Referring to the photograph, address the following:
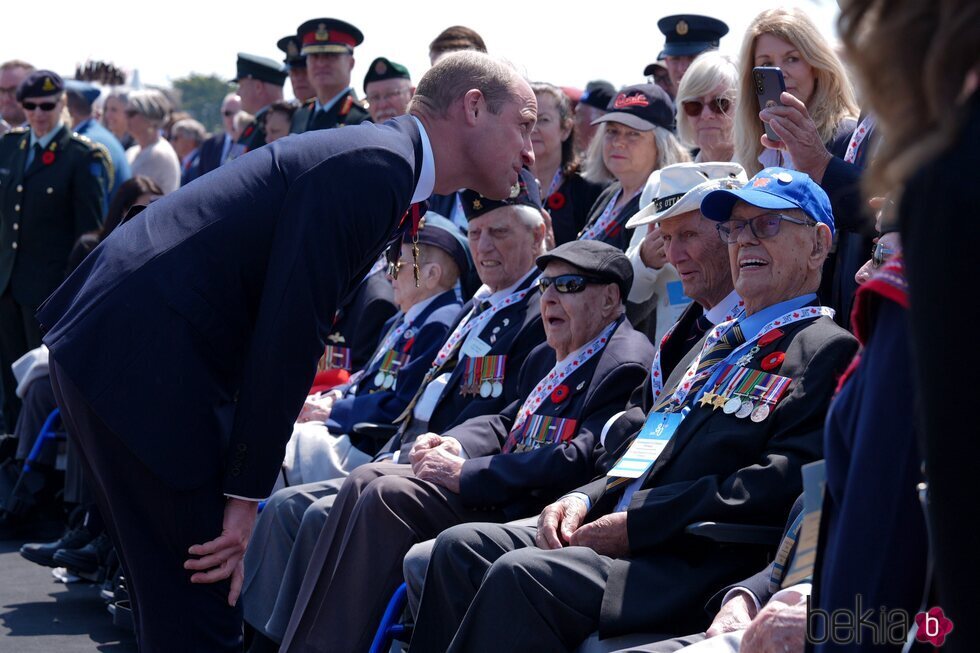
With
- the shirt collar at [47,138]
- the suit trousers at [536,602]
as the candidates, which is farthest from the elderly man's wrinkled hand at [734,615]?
the shirt collar at [47,138]

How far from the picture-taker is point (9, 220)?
828 cm

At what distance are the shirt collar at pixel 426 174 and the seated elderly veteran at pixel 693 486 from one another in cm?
88

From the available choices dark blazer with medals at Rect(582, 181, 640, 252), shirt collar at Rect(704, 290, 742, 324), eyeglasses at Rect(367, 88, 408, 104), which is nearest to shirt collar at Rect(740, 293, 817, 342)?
shirt collar at Rect(704, 290, 742, 324)

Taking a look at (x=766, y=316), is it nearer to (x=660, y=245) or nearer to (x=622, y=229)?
(x=660, y=245)

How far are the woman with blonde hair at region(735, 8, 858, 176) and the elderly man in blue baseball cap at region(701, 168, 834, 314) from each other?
2.36 ft

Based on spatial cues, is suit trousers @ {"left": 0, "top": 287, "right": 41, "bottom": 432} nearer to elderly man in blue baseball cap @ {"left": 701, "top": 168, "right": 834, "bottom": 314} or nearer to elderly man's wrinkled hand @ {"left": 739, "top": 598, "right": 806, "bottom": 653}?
elderly man in blue baseball cap @ {"left": 701, "top": 168, "right": 834, "bottom": 314}

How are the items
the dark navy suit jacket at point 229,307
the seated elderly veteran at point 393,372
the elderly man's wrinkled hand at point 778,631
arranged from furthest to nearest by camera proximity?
the seated elderly veteran at point 393,372 → the dark navy suit jacket at point 229,307 → the elderly man's wrinkled hand at point 778,631

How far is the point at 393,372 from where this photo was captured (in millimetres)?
5578

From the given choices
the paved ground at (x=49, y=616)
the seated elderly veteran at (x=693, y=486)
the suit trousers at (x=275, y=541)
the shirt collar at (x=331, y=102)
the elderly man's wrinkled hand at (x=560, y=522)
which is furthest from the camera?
the shirt collar at (x=331, y=102)

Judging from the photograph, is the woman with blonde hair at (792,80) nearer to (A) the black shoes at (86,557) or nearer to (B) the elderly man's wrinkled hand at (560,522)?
(B) the elderly man's wrinkled hand at (560,522)

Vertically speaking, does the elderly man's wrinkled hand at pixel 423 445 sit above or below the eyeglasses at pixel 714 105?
below

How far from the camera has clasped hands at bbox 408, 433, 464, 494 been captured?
4125 millimetres

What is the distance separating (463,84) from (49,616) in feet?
11.7

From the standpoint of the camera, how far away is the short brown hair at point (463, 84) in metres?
3.07
